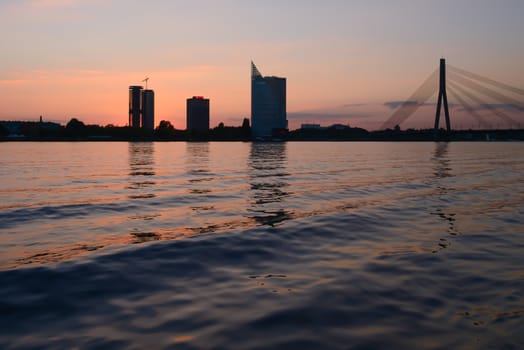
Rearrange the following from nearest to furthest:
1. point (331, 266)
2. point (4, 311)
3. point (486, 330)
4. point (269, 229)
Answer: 1. point (486, 330)
2. point (4, 311)
3. point (331, 266)
4. point (269, 229)

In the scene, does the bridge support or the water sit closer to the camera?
the water

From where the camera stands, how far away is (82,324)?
5449mm

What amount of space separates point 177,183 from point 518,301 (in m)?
19.3

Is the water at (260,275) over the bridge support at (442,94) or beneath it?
beneath

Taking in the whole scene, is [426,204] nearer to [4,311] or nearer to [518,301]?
[518,301]

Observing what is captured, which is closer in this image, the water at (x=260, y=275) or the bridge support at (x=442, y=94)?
the water at (x=260, y=275)

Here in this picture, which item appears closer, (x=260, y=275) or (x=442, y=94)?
(x=260, y=275)

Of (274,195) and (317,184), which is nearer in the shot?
(274,195)

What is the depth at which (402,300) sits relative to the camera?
6293 millimetres

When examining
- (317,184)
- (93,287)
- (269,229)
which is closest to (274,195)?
(317,184)

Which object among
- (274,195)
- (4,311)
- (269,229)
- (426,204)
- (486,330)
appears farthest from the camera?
(274,195)

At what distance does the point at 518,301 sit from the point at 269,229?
629 centimetres

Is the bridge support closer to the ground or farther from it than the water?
farther from it

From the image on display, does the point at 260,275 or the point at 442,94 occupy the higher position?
the point at 442,94
